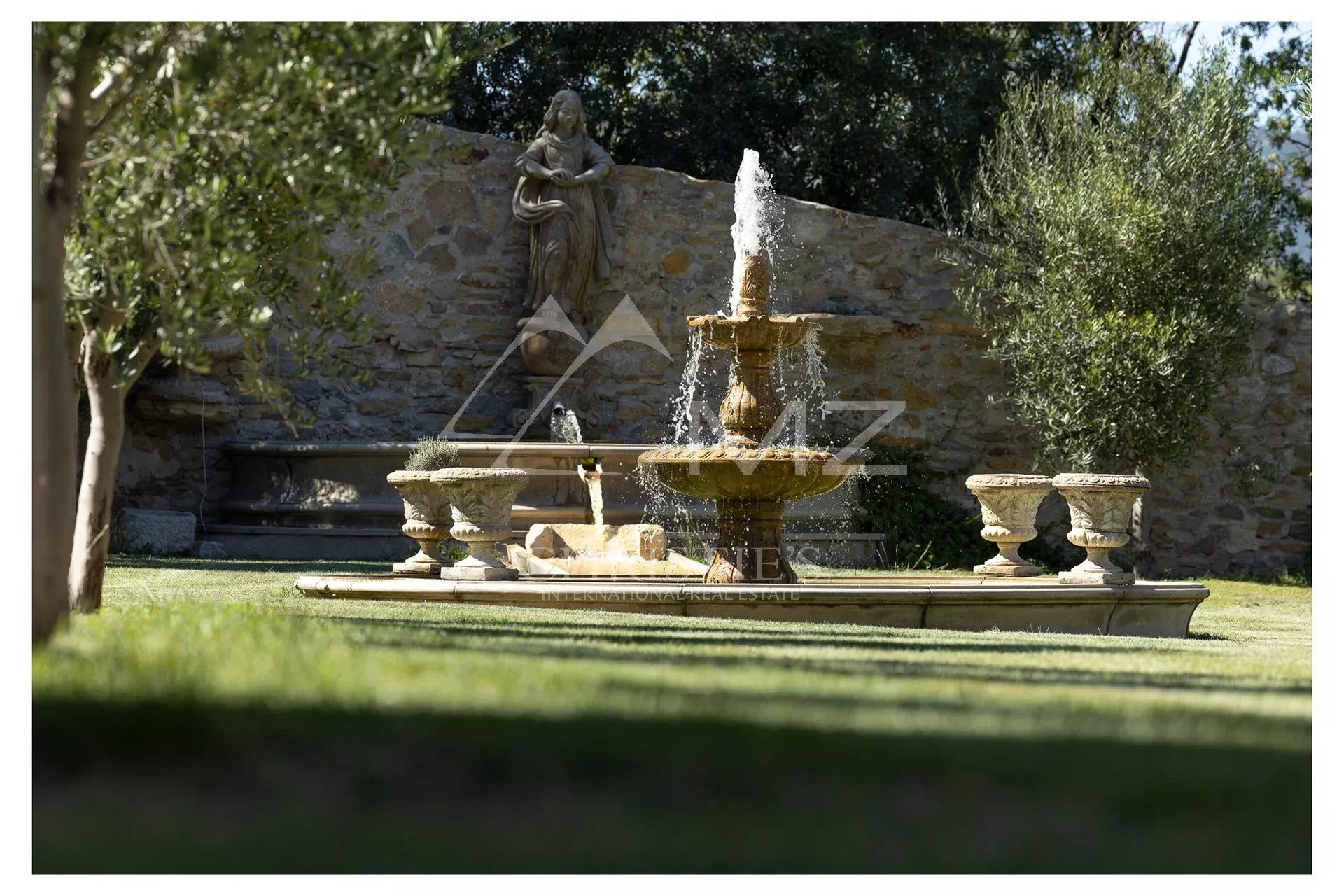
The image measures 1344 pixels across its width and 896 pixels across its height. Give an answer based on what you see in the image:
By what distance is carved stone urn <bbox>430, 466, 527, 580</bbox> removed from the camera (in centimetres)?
850

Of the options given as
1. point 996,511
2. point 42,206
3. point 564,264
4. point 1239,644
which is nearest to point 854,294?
point 564,264

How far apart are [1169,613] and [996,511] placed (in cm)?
133

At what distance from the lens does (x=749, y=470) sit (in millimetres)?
8547

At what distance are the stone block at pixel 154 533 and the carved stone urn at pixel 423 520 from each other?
3728mm

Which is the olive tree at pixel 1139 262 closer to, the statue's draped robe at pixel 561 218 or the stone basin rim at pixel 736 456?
the statue's draped robe at pixel 561 218

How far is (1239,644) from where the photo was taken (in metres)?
7.76

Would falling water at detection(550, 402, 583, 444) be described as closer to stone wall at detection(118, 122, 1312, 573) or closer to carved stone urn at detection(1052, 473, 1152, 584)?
stone wall at detection(118, 122, 1312, 573)

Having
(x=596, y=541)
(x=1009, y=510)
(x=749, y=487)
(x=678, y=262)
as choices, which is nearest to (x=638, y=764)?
(x=749, y=487)

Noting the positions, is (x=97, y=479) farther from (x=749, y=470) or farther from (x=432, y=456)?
(x=432, y=456)

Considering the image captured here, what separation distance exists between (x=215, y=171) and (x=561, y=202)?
834 centimetres

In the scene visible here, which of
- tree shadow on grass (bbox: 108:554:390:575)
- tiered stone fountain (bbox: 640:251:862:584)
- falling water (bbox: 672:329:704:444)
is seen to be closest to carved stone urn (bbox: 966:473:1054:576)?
tiered stone fountain (bbox: 640:251:862:584)

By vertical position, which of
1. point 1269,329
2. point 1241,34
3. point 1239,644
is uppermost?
point 1241,34

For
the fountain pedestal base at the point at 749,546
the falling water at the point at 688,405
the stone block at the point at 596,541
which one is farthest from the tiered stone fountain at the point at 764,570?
the falling water at the point at 688,405

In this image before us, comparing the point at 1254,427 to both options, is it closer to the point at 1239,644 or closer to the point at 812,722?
the point at 1239,644
